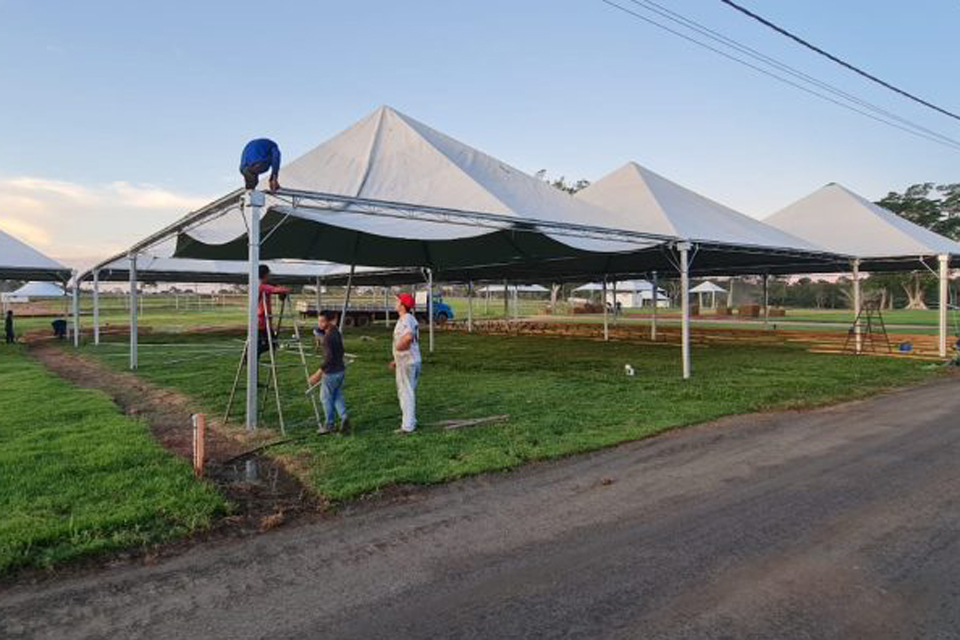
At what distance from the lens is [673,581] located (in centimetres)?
377

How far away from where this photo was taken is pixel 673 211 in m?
14.4

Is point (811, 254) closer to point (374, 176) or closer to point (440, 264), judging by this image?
point (440, 264)

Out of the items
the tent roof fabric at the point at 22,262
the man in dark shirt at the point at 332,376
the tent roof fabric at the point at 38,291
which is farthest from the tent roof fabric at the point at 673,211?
the tent roof fabric at the point at 38,291

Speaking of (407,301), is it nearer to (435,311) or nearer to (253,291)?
(253,291)

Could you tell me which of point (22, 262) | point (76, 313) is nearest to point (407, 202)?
point (76, 313)

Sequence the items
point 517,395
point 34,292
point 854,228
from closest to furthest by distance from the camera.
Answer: point 517,395 < point 854,228 < point 34,292

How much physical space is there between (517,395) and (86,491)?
648 centimetres

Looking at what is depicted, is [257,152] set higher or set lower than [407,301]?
higher

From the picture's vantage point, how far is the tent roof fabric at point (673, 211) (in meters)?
13.7

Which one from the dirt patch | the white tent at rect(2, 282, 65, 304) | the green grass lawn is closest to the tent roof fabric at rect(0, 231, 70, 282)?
the green grass lawn

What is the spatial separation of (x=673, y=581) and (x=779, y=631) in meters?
0.67

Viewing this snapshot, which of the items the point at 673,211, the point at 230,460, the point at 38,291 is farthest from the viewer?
the point at 38,291

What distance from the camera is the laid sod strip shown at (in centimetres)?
433

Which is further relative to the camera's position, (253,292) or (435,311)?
(435,311)
